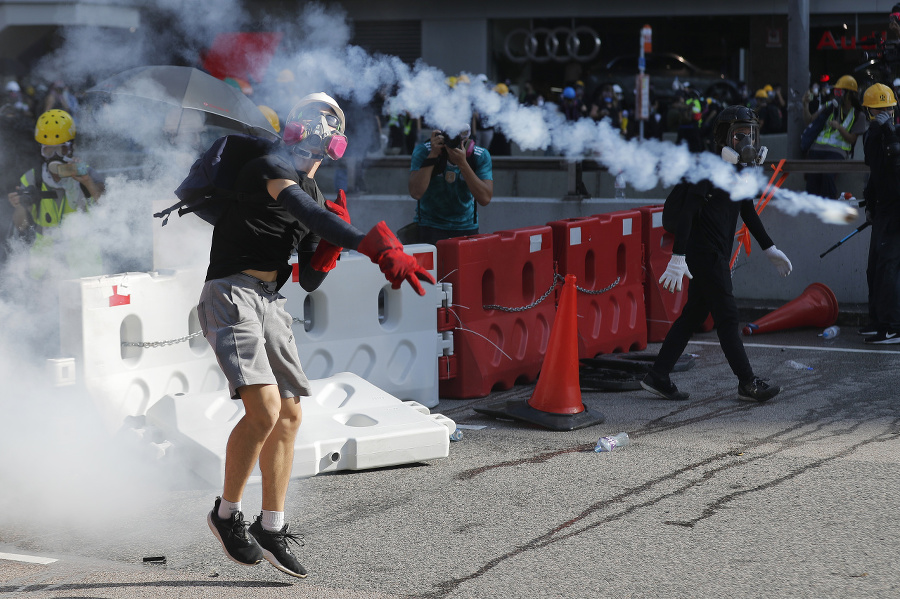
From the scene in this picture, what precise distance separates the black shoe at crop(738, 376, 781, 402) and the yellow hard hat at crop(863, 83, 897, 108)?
3.86 metres

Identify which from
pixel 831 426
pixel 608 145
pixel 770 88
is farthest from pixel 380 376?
pixel 770 88

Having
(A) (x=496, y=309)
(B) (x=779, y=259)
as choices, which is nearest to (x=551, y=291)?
(A) (x=496, y=309)

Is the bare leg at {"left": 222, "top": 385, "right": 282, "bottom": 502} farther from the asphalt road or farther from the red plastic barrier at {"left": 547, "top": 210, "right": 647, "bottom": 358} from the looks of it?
the red plastic barrier at {"left": 547, "top": 210, "right": 647, "bottom": 358}

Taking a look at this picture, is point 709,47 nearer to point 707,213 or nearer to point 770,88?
point 770,88

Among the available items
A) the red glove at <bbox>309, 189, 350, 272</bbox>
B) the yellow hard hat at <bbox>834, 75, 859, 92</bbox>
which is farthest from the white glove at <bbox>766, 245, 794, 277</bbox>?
the yellow hard hat at <bbox>834, 75, 859, 92</bbox>

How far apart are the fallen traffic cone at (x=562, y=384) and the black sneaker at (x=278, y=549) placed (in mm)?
2877

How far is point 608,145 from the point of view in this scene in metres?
11.9

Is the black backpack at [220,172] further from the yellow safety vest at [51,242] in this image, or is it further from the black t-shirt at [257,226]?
the yellow safety vest at [51,242]

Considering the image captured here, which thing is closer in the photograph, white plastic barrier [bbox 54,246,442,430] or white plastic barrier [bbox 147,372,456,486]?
white plastic barrier [bbox 147,372,456,486]

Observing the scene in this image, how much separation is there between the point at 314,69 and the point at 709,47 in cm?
2629

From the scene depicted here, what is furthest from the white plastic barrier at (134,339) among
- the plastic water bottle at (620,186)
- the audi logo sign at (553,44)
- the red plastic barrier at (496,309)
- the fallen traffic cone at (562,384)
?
the audi logo sign at (553,44)

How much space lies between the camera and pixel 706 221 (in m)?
7.82

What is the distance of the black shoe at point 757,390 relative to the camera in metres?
7.76

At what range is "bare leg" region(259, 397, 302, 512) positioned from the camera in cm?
454
